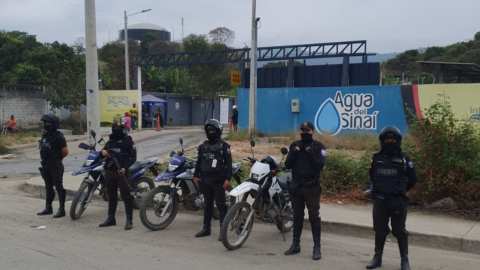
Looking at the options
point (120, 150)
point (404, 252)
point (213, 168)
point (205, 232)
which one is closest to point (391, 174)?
point (404, 252)

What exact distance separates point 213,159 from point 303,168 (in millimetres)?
1481

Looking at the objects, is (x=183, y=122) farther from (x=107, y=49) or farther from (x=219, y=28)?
(x=219, y=28)

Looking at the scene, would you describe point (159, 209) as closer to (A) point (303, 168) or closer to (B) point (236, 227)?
(B) point (236, 227)

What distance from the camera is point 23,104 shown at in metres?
29.0

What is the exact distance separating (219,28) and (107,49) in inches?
954

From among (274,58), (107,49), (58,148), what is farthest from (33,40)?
(58,148)

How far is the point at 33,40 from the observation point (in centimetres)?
6338

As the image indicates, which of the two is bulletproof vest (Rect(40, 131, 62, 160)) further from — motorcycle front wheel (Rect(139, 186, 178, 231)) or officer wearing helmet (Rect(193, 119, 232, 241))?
officer wearing helmet (Rect(193, 119, 232, 241))

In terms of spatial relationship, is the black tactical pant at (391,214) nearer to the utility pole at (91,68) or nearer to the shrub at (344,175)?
the shrub at (344,175)

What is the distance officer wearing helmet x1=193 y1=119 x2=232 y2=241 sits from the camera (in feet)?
23.1

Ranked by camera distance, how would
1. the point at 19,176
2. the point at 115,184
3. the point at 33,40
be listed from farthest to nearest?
the point at 33,40, the point at 19,176, the point at 115,184

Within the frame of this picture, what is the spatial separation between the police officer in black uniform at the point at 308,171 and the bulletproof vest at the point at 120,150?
2901 mm

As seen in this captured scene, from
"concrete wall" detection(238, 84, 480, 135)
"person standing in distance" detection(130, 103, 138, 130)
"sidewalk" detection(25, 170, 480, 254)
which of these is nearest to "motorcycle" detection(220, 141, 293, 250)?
"sidewalk" detection(25, 170, 480, 254)

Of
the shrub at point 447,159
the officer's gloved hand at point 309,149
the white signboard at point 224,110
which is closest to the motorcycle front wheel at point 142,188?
the officer's gloved hand at point 309,149
